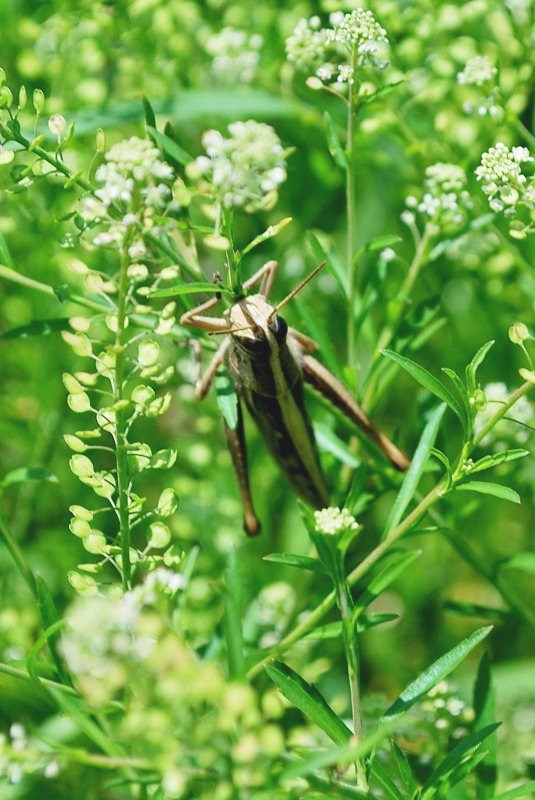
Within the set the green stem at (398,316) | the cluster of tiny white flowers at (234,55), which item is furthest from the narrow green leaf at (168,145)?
the cluster of tiny white flowers at (234,55)

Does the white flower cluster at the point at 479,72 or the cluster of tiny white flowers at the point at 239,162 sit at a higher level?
the white flower cluster at the point at 479,72

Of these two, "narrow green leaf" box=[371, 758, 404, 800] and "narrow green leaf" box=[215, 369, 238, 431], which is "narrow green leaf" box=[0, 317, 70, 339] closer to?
"narrow green leaf" box=[215, 369, 238, 431]

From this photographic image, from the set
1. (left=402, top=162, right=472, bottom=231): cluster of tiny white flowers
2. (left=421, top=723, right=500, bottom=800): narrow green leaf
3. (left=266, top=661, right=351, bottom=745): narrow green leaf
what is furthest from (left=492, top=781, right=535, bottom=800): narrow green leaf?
(left=402, top=162, right=472, bottom=231): cluster of tiny white flowers

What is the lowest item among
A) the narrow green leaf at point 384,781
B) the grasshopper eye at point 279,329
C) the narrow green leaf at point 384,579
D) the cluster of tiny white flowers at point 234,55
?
the narrow green leaf at point 384,781

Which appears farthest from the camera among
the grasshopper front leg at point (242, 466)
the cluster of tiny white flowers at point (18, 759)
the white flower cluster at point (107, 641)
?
the grasshopper front leg at point (242, 466)

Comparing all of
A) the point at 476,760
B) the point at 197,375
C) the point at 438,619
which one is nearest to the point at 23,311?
the point at 197,375

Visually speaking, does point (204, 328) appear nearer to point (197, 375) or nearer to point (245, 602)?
point (197, 375)

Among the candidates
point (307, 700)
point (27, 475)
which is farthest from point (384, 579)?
point (27, 475)

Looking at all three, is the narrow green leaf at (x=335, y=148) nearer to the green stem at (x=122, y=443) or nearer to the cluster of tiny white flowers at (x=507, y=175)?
the cluster of tiny white flowers at (x=507, y=175)
